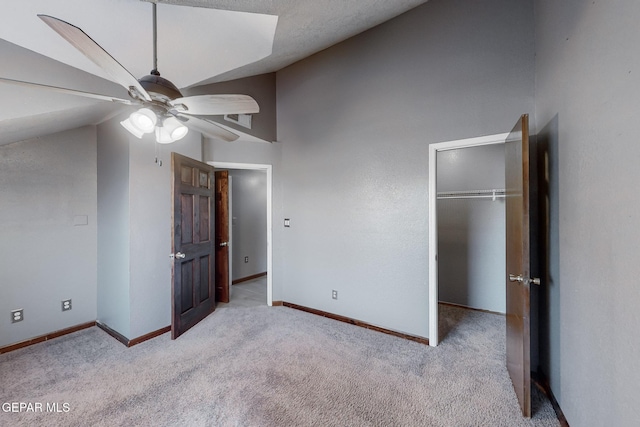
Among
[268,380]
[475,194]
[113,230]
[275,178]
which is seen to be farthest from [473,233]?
[113,230]

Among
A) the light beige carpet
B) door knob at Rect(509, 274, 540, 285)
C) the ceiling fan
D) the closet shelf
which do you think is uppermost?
the ceiling fan

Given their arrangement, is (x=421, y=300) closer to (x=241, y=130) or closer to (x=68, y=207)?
(x=241, y=130)

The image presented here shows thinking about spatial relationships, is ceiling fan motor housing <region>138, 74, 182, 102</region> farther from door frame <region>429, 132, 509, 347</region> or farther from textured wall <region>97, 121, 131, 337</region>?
door frame <region>429, 132, 509, 347</region>

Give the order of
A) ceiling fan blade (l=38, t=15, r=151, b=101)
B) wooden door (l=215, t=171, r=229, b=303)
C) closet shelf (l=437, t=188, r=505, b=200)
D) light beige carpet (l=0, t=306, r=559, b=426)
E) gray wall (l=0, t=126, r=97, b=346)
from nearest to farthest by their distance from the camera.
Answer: ceiling fan blade (l=38, t=15, r=151, b=101) < light beige carpet (l=0, t=306, r=559, b=426) < gray wall (l=0, t=126, r=97, b=346) < closet shelf (l=437, t=188, r=505, b=200) < wooden door (l=215, t=171, r=229, b=303)

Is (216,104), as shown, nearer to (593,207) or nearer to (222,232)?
(593,207)

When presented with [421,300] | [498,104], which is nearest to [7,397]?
[421,300]

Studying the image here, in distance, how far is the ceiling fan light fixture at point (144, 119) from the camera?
1622mm

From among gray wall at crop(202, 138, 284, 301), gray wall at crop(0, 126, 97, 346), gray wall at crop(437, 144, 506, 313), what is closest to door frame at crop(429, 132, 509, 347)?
gray wall at crop(437, 144, 506, 313)

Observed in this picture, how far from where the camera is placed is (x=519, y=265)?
1.79m

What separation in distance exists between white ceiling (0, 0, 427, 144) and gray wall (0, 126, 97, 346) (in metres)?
0.38

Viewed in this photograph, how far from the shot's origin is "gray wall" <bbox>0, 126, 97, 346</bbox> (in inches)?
101

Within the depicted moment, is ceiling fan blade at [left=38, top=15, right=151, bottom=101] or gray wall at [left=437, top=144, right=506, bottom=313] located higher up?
ceiling fan blade at [left=38, top=15, right=151, bottom=101]

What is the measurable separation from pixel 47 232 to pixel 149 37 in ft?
7.58

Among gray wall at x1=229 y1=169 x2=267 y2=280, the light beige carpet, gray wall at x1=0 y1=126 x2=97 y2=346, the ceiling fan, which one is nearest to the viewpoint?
the ceiling fan
